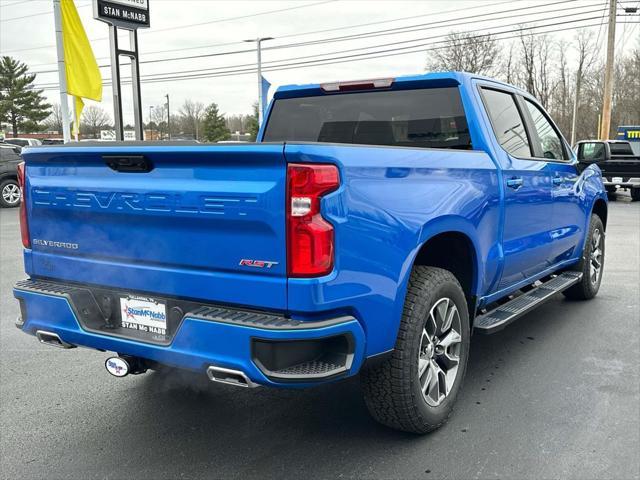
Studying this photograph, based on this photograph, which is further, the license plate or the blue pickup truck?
the license plate

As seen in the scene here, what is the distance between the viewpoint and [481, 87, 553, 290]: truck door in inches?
153

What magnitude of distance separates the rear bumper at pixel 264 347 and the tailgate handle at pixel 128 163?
700mm

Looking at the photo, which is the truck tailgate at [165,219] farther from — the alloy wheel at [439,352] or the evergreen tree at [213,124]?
the evergreen tree at [213,124]

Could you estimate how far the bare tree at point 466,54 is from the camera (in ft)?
178

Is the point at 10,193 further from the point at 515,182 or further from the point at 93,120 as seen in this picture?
the point at 93,120

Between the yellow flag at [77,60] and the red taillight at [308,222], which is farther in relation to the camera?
the yellow flag at [77,60]

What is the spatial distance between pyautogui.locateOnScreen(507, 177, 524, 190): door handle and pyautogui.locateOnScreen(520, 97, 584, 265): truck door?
0.67 m

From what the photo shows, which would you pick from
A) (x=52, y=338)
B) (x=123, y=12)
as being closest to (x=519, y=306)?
(x=52, y=338)

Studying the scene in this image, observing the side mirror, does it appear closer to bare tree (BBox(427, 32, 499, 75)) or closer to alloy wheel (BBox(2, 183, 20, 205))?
alloy wheel (BBox(2, 183, 20, 205))

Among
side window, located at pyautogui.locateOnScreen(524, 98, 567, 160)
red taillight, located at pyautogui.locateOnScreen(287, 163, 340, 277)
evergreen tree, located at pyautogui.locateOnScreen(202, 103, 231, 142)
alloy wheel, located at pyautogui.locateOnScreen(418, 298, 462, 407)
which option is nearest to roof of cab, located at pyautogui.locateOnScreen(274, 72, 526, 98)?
side window, located at pyautogui.locateOnScreen(524, 98, 567, 160)

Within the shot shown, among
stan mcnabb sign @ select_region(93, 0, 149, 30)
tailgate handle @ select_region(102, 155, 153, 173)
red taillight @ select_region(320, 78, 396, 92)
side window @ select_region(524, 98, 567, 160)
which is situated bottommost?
tailgate handle @ select_region(102, 155, 153, 173)

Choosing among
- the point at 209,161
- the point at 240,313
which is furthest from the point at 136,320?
the point at 209,161

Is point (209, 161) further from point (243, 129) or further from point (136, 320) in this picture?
point (243, 129)

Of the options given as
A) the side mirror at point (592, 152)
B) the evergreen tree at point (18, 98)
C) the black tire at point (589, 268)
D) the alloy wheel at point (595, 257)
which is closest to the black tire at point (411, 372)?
the side mirror at point (592, 152)
